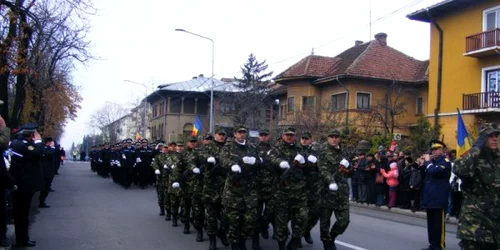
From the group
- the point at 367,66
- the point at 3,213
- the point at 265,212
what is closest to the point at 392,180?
the point at 265,212

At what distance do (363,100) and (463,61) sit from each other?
374 inches

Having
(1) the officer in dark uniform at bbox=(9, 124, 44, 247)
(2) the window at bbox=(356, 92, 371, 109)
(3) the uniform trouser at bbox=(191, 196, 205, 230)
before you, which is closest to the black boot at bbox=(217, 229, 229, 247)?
(3) the uniform trouser at bbox=(191, 196, 205, 230)

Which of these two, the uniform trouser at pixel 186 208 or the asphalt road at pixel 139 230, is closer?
the asphalt road at pixel 139 230

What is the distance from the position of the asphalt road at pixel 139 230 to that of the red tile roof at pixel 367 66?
21960 millimetres

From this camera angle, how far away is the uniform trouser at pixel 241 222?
8797 mm

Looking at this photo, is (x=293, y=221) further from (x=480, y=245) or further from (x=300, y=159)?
(x=480, y=245)

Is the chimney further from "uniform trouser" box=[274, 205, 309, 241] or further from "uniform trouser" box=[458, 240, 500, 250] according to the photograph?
"uniform trouser" box=[458, 240, 500, 250]

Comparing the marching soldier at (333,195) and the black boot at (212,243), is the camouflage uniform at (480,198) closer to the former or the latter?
the marching soldier at (333,195)

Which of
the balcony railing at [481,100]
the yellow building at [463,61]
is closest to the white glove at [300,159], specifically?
the yellow building at [463,61]

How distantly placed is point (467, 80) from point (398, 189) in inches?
548

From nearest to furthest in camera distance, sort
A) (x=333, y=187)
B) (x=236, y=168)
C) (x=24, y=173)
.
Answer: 1. (x=333, y=187)
2. (x=236, y=168)
3. (x=24, y=173)

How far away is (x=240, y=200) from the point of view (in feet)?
29.0

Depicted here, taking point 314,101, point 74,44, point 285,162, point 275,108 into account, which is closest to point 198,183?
point 285,162

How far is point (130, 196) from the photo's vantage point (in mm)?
19641
